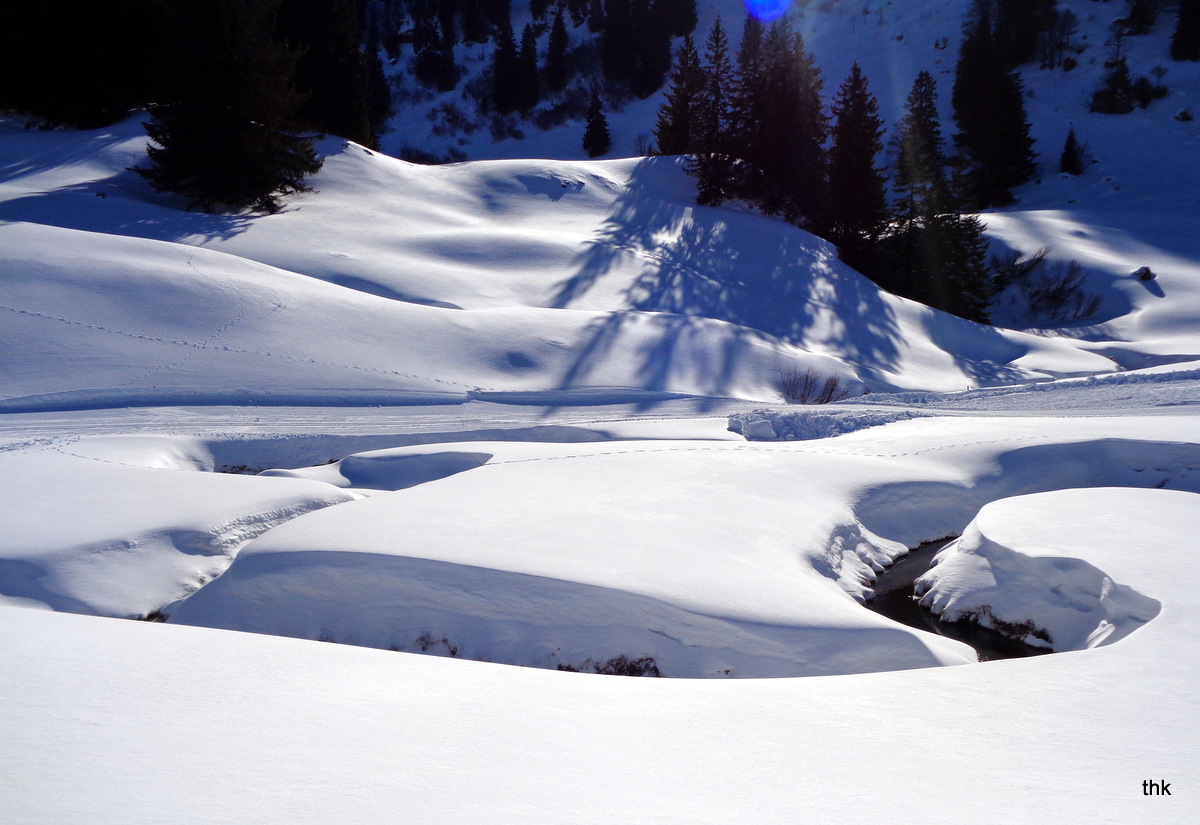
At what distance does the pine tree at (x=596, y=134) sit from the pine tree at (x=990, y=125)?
57.6 ft

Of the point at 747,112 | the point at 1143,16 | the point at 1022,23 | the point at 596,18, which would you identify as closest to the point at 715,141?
the point at 747,112

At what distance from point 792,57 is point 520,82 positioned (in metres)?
23.2

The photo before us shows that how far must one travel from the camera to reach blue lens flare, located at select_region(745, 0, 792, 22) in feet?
165

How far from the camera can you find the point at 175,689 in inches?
111

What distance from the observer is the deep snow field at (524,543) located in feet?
7.97

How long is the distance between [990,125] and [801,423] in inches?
1317

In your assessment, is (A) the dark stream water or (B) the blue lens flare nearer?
(A) the dark stream water

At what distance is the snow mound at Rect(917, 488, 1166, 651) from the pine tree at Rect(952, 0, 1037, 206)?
32434 millimetres

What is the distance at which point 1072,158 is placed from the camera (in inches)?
1404

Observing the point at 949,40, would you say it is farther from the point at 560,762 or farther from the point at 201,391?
the point at 560,762

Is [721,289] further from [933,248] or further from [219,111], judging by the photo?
[219,111]

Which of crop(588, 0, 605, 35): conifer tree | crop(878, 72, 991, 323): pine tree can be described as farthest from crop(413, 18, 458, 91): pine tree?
crop(878, 72, 991, 323): pine tree

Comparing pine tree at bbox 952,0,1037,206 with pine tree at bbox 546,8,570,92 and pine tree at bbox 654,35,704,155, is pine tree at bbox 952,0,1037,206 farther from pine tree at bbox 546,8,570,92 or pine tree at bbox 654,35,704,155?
pine tree at bbox 546,8,570,92

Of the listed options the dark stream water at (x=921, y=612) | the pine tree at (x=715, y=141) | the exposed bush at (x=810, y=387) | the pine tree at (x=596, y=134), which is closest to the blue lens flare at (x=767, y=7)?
the pine tree at (x=596, y=134)
